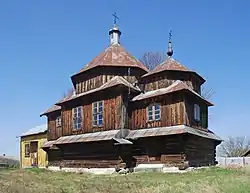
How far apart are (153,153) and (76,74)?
11.0 meters

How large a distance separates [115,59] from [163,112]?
8354mm

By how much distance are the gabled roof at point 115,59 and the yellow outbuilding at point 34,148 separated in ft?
41.3

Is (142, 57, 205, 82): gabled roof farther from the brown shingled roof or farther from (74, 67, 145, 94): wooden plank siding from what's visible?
the brown shingled roof

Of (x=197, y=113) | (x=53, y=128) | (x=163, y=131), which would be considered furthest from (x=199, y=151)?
(x=53, y=128)

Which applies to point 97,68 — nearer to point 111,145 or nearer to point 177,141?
point 111,145

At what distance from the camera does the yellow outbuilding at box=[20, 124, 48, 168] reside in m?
41.0

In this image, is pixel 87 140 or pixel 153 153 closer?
pixel 153 153

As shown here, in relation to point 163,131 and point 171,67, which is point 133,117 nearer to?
point 163,131

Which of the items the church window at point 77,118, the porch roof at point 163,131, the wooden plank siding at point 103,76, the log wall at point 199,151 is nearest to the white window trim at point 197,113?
the porch roof at point 163,131

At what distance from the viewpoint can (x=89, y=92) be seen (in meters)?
30.0

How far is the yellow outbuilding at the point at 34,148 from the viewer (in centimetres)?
4102

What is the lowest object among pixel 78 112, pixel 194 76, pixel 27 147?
pixel 27 147

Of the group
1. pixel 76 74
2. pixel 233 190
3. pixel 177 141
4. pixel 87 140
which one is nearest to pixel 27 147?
pixel 76 74

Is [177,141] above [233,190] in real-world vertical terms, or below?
above
